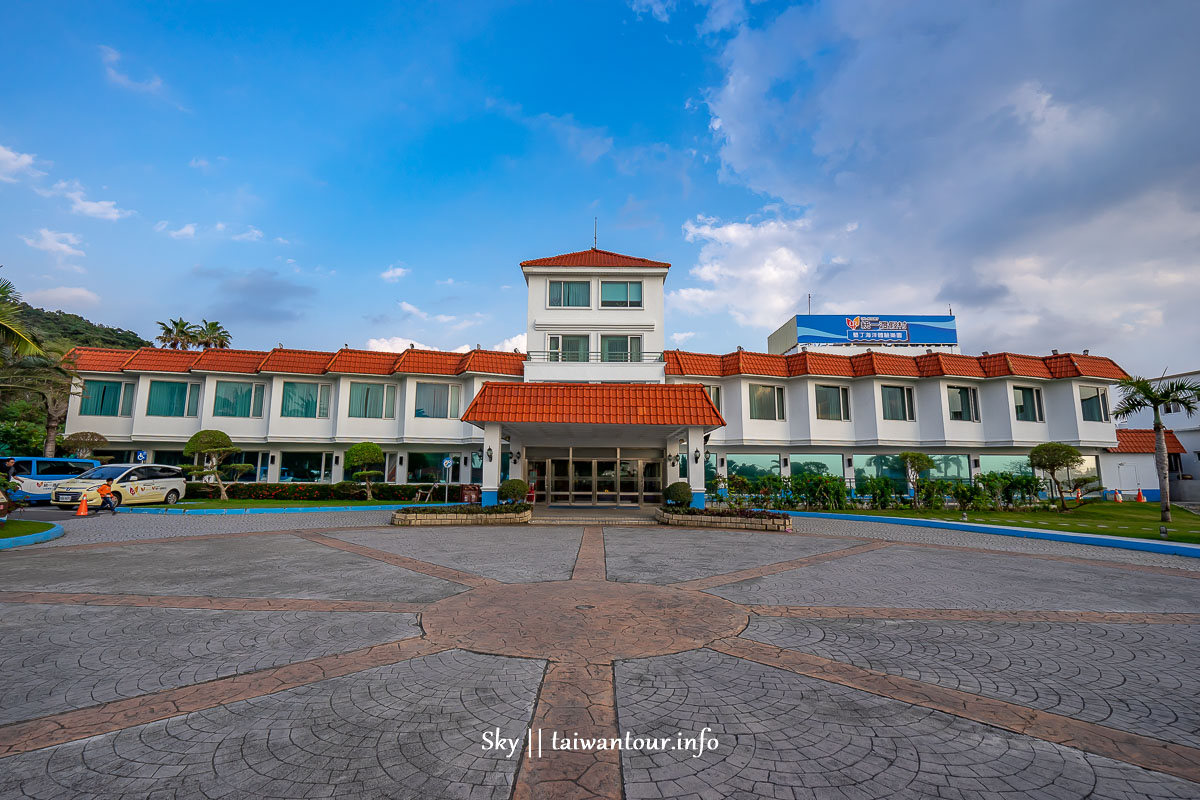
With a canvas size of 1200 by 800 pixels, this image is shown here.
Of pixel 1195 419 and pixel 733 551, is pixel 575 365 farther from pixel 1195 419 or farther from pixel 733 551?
pixel 1195 419

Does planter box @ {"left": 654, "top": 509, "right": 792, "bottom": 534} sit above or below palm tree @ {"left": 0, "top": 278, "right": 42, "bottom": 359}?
below

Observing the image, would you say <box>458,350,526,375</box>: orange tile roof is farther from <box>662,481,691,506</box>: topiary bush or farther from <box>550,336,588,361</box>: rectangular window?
<box>662,481,691,506</box>: topiary bush

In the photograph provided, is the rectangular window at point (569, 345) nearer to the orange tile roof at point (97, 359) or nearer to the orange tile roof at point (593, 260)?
the orange tile roof at point (593, 260)

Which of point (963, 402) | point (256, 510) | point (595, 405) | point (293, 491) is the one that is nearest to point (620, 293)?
point (595, 405)

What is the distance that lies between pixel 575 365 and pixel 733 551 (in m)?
14.7

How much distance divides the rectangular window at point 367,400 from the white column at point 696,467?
1761 cm

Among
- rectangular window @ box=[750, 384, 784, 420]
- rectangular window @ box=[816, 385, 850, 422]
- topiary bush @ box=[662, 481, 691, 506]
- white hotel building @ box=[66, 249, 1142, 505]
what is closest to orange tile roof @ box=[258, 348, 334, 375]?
white hotel building @ box=[66, 249, 1142, 505]

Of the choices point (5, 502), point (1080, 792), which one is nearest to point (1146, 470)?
point (1080, 792)

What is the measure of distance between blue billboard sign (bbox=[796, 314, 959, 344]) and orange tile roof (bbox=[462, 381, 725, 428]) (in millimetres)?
22688

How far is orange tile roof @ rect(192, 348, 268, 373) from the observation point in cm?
2672

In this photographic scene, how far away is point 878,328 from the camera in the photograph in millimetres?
39125

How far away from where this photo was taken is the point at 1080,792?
3.15 m

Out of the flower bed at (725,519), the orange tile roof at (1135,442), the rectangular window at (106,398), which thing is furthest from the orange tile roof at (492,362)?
the orange tile roof at (1135,442)

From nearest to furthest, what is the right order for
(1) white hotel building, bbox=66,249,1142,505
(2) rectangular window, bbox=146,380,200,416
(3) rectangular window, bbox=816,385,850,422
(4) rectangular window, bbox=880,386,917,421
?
1. (1) white hotel building, bbox=66,249,1142,505
2. (2) rectangular window, bbox=146,380,200,416
3. (3) rectangular window, bbox=816,385,850,422
4. (4) rectangular window, bbox=880,386,917,421
